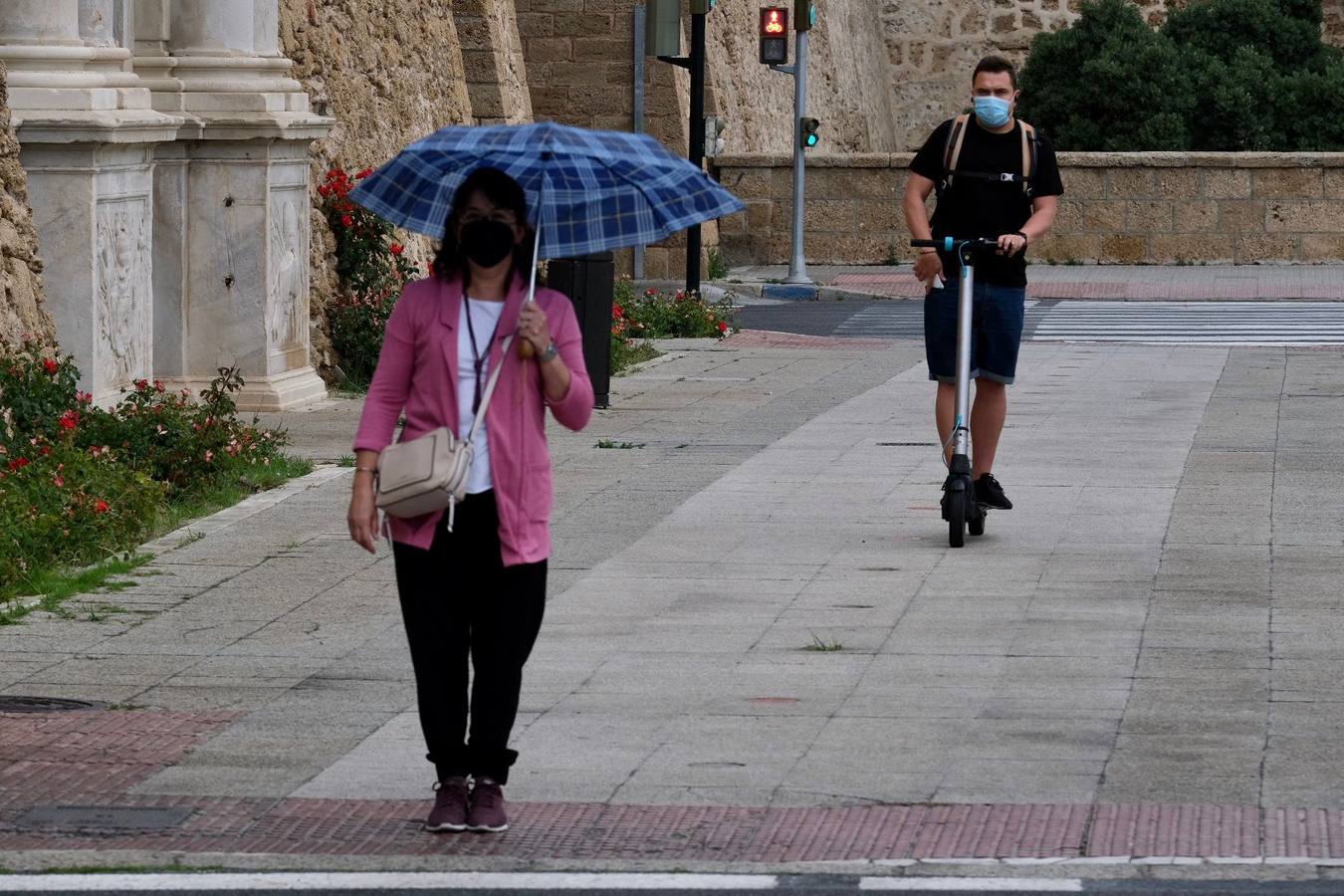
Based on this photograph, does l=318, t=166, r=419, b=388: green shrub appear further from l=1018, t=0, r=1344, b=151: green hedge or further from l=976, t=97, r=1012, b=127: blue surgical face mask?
l=1018, t=0, r=1344, b=151: green hedge

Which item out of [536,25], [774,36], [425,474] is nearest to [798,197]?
[774,36]

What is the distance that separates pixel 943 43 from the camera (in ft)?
150

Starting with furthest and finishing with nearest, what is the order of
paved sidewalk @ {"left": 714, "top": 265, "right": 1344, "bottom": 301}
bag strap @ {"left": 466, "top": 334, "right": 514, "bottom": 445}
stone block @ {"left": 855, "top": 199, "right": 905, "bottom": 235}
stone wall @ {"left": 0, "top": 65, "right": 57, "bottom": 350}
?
stone block @ {"left": 855, "top": 199, "right": 905, "bottom": 235}
paved sidewalk @ {"left": 714, "top": 265, "right": 1344, "bottom": 301}
stone wall @ {"left": 0, "top": 65, "right": 57, "bottom": 350}
bag strap @ {"left": 466, "top": 334, "right": 514, "bottom": 445}

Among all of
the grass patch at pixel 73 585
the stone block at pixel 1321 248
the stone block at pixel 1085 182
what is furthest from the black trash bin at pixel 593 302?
the stone block at pixel 1321 248

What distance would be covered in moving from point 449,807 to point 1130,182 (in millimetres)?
25740

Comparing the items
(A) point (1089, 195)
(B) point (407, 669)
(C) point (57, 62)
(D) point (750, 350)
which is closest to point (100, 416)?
(C) point (57, 62)

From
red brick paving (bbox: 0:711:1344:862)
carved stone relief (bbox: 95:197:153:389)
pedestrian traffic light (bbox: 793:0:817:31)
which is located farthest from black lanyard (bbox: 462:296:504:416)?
pedestrian traffic light (bbox: 793:0:817:31)

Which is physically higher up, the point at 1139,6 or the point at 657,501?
the point at 1139,6

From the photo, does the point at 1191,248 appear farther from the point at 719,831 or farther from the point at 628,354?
the point at 719,831

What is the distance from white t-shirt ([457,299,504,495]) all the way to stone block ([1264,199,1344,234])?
2603 cm

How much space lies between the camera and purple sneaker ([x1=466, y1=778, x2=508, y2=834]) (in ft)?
19.3

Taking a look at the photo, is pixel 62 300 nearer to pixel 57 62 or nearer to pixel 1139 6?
pixel 57 62

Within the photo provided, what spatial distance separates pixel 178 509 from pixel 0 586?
211cm

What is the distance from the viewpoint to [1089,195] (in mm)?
30766
